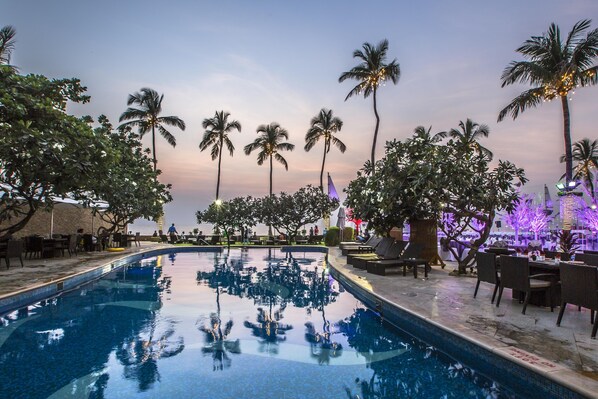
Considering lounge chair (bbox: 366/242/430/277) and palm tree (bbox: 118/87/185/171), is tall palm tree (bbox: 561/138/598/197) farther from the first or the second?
palm tree (bbox: 118/87/185/171)

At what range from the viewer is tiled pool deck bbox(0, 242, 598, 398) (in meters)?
3.75

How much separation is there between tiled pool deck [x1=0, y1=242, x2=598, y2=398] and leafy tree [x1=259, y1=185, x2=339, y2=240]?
62.0ft

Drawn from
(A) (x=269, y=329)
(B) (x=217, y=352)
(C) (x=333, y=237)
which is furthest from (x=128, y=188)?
(C) (x=333, y=237)

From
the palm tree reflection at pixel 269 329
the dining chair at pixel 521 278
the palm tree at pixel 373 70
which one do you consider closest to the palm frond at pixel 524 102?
the palm tree at pixel 373 70

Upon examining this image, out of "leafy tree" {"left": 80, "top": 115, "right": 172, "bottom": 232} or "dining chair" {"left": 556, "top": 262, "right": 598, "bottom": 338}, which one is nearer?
"dining chair" {"left": 556, "top": 262, "right": 598, "bottom": 338}

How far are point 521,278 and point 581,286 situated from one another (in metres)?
1.12

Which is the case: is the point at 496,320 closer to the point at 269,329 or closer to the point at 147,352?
the point at 269,329

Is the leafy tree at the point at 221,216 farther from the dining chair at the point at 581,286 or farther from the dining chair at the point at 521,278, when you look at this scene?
the dining chair at the point at 581,286

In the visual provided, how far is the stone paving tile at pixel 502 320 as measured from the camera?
4090 millimetres

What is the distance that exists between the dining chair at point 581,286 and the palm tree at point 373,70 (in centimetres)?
2274

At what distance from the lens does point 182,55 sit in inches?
659

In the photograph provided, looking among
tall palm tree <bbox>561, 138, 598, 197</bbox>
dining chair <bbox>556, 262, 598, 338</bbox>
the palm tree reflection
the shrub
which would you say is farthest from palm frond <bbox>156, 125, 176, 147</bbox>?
tall palm tree <bbox>561, 138, 598, 197</bbox>

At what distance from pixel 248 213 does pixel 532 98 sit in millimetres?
20436

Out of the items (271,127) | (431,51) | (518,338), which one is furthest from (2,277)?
(271,127)
